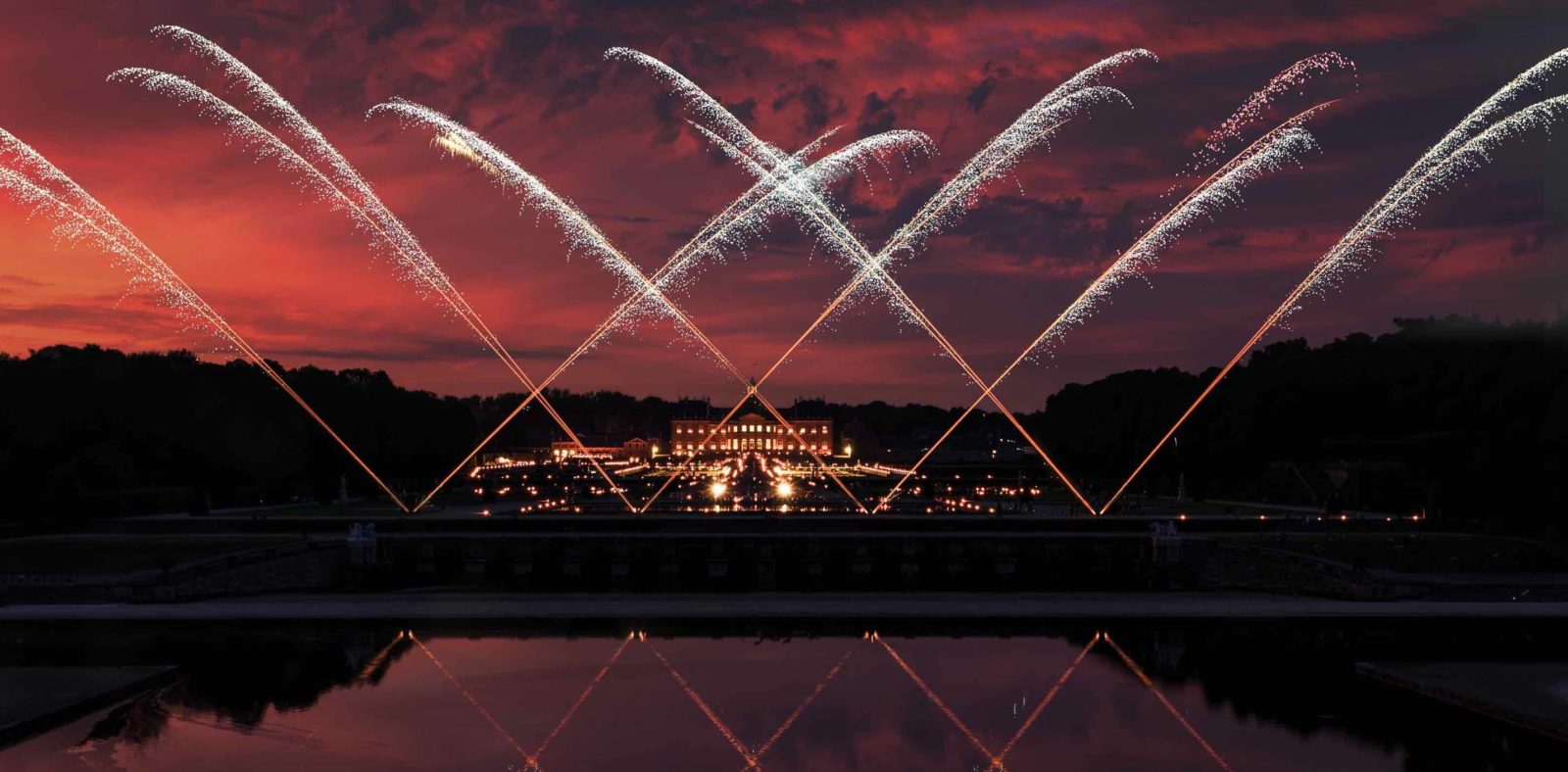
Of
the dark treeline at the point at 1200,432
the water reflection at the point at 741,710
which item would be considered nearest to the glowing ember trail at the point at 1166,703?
the water reflection at the point at 741,710

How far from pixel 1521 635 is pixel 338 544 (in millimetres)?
45066

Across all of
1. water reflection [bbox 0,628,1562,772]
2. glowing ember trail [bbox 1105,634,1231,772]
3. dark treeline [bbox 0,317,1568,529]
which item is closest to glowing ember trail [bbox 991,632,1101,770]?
water reflection [bbox 0,628,1562,772]

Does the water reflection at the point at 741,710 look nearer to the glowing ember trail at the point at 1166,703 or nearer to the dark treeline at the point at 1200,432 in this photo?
the glowing ember trail at the point at 1166,703

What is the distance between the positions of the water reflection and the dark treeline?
39.7 meters

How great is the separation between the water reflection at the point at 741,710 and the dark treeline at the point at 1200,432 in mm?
39676

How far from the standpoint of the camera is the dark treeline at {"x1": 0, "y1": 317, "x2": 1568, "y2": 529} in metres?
84.4

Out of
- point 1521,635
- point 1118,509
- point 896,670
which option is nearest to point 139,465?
point 1118,509

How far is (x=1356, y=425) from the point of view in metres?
119

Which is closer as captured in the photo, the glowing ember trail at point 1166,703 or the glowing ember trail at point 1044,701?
the glowing ember trail at point 1166,703

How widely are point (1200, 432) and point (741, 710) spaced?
104003 mm

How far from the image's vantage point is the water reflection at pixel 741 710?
30.4 m

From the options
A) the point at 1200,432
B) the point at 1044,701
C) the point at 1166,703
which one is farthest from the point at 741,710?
the point at 1200,432

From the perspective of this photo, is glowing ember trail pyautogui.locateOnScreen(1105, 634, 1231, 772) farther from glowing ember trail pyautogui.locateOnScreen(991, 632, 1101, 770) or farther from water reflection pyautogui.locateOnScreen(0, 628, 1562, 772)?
glowing ember trail pyautogui.locateOnScreen(991, 632, 1101, 770)

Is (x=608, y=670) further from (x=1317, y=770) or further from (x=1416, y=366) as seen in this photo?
(x=1416, y=366)
